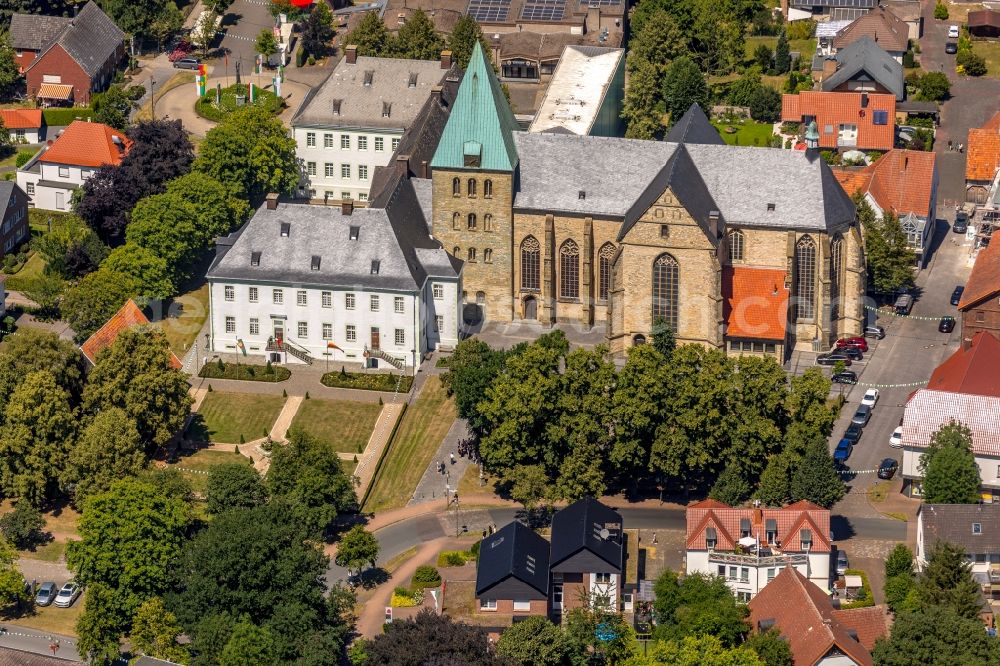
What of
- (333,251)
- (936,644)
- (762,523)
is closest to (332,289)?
(333,251)

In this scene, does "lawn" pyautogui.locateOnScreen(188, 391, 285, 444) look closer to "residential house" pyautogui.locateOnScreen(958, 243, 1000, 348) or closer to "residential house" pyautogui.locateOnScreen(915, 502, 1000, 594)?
"residential house" pyautogui.locateOnScreen(915, 502, 1000, 594)

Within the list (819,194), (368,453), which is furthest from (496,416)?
(819,194)

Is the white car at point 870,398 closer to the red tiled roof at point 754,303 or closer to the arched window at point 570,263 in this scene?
the red tiled roof at point 754,303

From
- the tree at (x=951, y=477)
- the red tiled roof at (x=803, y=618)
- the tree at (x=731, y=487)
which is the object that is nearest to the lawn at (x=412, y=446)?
the tree at (x=731, y=487)

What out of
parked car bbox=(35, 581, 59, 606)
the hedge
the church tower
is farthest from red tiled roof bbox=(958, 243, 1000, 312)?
parked car bbox=(35, 581, 59, 606)

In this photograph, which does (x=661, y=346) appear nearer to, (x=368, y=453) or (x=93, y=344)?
(x=368, y=453)
